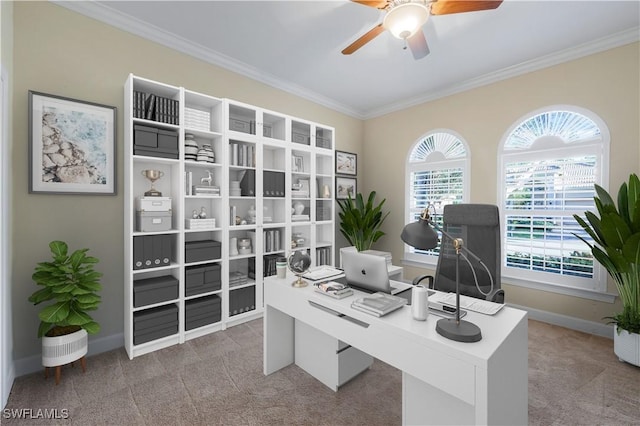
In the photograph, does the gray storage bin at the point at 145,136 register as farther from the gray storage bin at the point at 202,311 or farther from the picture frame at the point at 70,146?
the gray storage bin at the point at 202,311

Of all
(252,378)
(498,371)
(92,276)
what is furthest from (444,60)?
(92,276)

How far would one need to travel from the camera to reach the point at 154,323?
2561 mm

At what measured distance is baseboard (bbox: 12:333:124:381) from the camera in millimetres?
2168

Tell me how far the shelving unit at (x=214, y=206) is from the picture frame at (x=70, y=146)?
0.18 m

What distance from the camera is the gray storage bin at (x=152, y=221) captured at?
2539 millimetres

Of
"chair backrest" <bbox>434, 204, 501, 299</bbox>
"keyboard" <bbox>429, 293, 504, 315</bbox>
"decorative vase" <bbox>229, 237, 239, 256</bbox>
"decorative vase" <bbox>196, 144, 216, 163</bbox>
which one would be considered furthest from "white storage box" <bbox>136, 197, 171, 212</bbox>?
"chair backrest" <bbox>434, 204, 501, 299</bbox>

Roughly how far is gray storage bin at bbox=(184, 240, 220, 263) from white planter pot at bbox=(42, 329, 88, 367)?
3.27 ft

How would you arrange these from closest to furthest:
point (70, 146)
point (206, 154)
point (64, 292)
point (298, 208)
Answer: point (64, 292), point (70, 146), point (206, 154), point (298, 208)

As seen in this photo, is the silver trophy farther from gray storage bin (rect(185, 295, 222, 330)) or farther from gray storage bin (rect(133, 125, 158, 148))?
gray storage bin (rect(185, 295, 222, 330))

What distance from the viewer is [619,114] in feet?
9.32

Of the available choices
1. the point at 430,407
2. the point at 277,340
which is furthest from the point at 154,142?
the point at 430,407

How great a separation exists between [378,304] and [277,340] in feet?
3.73

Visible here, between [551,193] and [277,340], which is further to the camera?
[551,193]

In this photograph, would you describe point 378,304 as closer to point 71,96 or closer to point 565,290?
point 565,290
